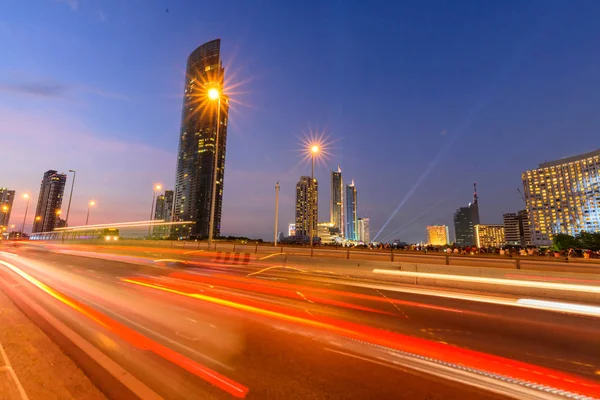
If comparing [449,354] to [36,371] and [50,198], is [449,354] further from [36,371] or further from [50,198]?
[50,198]

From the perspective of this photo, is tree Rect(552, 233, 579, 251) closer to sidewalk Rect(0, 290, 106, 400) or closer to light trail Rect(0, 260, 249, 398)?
light trail Rect(0, 260, 249, 398)

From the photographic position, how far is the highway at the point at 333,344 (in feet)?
13.5

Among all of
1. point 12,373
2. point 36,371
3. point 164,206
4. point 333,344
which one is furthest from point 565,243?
point 164,206

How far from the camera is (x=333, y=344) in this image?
5824 millimetres

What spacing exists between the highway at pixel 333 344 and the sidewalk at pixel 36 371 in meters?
0.66

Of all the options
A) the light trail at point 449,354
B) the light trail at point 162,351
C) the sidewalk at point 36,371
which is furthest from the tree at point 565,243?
the sidewalk at point 36,371

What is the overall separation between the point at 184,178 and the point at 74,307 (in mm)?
153320

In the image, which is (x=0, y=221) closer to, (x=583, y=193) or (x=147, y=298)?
(x=147, y=298)

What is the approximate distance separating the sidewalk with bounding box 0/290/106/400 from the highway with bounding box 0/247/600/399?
2.17 ft

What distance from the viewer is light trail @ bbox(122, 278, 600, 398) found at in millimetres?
4277

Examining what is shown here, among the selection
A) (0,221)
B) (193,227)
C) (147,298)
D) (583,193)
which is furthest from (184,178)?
(583,193)

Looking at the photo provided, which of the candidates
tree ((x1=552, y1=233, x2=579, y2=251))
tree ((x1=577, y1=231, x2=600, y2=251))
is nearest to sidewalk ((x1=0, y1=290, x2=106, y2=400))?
tree ((x1=577, y1=231, x2=600, y2=251))

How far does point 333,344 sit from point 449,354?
2245 mm

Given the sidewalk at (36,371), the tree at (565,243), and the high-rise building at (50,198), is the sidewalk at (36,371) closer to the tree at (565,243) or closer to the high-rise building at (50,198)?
the tree at (565,243)
